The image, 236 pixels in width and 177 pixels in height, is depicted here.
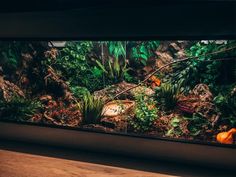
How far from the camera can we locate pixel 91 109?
291 inches

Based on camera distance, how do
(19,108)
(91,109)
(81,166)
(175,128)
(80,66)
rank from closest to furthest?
(81,166), (175,128), (91,109), (80,66), (19,108)

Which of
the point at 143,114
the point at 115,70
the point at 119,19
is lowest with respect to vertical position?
the point at 143,114

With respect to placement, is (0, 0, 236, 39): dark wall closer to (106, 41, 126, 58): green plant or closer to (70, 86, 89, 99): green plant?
(106, 41, 126, 58): green plant

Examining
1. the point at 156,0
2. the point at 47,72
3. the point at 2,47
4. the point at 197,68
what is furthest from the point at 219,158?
the point at 2,47

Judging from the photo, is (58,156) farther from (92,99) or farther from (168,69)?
(168,69)

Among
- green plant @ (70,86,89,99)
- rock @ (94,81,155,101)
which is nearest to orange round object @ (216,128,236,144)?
rock @ (94,81,155,101)

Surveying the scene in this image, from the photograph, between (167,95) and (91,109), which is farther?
(91,109)

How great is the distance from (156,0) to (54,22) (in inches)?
100

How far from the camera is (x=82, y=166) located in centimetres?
655

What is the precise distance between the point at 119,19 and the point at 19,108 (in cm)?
350

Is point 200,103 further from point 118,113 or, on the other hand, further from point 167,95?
point 118,113

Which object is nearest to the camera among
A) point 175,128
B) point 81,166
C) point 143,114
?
point 81,166

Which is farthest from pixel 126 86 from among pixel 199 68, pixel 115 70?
pixel 199 68

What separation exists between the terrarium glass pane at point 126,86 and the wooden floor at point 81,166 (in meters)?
0.60
